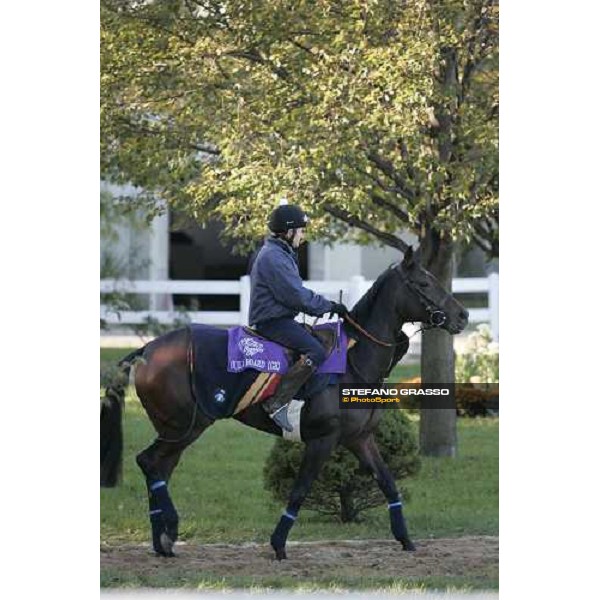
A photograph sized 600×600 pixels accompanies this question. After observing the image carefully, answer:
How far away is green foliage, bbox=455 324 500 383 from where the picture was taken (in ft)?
40.9

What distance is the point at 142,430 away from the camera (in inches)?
413

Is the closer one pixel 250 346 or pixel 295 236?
pixel 250 346

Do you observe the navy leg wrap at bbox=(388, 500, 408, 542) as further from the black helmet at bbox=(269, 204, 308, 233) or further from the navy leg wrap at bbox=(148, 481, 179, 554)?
the black helmet at bbox=(269, 204, 308, 233)

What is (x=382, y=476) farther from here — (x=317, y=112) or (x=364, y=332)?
(x=317, y=112)

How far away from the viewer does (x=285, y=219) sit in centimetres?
967

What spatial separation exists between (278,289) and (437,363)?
1925 millimetres

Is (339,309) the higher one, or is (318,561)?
(339,309)

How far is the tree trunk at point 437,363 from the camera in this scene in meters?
10.9

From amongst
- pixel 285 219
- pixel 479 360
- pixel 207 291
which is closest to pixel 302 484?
pixel 285 219
